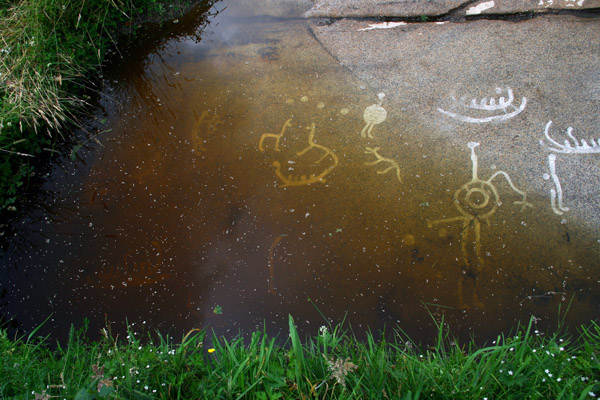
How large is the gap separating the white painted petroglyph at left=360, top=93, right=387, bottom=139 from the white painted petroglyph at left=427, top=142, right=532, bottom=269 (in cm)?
77

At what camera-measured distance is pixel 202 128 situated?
3119mm

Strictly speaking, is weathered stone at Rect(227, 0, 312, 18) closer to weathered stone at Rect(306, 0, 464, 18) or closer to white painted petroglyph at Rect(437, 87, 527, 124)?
weathered stone at Rect(306, 0, 464, 18)

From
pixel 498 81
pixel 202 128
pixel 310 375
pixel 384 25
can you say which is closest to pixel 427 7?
pixel 384 25

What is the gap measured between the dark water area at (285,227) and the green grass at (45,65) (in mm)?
255

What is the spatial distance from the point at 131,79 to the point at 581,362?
149 inches

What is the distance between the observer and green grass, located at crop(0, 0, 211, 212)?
9.76 feet

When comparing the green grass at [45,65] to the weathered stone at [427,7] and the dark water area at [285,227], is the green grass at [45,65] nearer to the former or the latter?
the dark water area at [285,227]

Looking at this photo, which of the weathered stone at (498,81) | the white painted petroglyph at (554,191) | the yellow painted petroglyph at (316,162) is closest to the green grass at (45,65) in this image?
the yellow painted petroglyph at (316,162)

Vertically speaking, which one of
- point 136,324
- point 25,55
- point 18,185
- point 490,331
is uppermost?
point 25,55

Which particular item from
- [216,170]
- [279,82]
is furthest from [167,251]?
[279,82]

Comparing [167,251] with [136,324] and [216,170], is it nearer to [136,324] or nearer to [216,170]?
[136,324]

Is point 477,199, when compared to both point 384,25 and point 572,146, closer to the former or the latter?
point 572,146

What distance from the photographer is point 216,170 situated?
291cm

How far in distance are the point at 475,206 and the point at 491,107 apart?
89 cm
